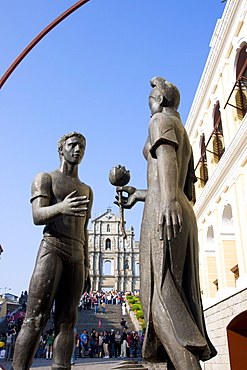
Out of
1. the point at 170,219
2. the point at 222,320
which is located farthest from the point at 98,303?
the point at 170,219

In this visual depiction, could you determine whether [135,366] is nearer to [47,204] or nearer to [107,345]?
[47,204]

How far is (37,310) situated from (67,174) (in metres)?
1.39

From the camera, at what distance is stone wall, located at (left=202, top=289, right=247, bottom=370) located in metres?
13.1

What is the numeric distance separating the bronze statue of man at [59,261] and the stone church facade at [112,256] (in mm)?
68546

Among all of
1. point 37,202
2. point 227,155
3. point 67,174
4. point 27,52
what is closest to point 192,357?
point 37,202

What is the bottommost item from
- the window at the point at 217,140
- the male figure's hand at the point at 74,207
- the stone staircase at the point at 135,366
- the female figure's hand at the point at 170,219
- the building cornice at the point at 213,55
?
the stone staircase at the point at 135,366

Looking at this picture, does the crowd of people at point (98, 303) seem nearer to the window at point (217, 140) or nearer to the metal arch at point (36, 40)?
the window at point (217, 140)

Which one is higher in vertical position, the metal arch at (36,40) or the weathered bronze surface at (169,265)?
the metal arch at (36,40)

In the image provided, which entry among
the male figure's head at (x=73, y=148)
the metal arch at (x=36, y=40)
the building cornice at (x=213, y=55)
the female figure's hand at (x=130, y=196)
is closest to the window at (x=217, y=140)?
the building cornice at (x=213, y=55)

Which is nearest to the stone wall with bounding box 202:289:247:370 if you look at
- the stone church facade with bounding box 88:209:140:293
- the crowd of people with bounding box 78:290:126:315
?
the crowd of people with bounding box 78:290:126:315

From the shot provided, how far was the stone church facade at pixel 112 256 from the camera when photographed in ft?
238

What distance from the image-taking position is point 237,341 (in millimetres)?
13789

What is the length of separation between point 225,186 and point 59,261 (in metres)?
12.7

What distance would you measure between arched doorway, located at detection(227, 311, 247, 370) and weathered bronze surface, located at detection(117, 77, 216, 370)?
36.4ft
